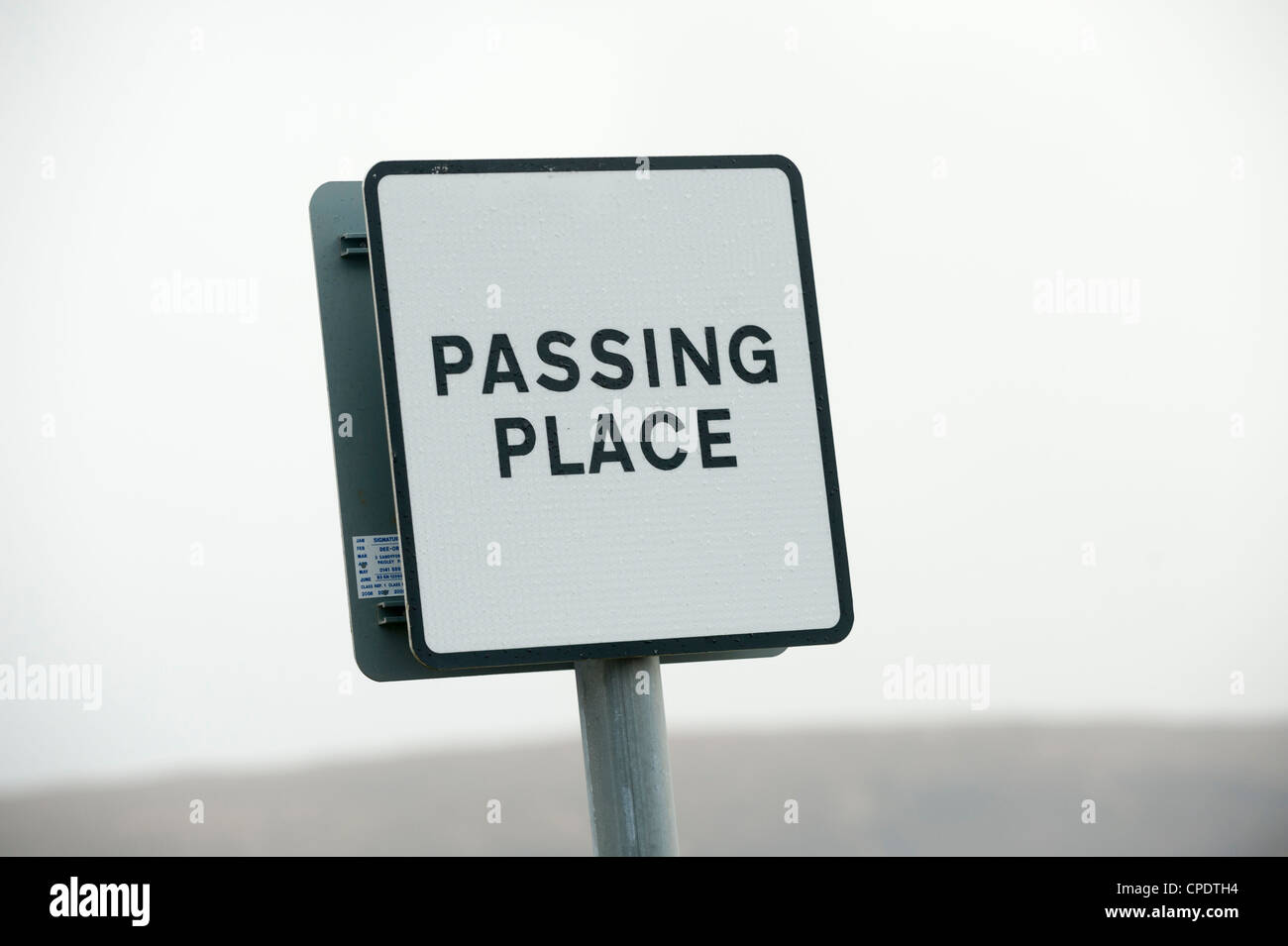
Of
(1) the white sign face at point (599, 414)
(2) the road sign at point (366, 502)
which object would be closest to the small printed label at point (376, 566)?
(2) the road sign at point (366, 502)

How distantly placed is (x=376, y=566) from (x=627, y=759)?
0.31 meters

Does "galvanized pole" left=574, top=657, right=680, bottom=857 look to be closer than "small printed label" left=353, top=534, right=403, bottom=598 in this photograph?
Yes

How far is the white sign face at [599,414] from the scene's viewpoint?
3.87 feet

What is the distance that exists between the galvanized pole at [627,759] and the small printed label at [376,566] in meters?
0.23

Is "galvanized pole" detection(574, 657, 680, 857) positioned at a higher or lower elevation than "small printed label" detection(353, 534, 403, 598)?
lower

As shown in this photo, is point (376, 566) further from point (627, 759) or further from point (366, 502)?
point (627, 759)

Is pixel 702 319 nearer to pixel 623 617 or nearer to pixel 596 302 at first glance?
pixel 596 302

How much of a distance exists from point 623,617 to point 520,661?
9 cm

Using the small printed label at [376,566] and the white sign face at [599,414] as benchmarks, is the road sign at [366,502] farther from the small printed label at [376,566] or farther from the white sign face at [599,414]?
the white sign face at [599,414]

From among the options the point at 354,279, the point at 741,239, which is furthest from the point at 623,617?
the point at 354,279

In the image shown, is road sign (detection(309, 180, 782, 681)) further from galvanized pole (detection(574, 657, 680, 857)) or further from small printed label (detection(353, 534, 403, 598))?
galvanized pole (detection(574, 657, 680, 857))

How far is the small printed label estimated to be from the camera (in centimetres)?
134

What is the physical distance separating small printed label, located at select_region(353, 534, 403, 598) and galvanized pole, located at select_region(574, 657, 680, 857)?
0.75ft

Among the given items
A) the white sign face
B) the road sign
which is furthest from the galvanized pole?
the road sign
